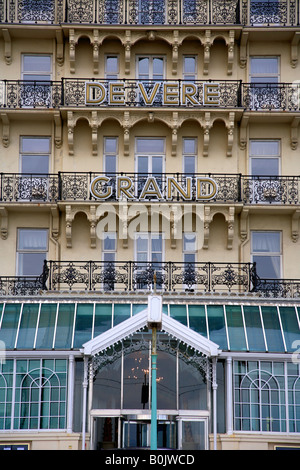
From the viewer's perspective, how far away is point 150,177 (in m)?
31.9

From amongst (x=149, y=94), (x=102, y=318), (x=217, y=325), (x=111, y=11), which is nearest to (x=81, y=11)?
(x=111, y=11)

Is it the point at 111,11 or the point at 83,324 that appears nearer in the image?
the point at 83,324

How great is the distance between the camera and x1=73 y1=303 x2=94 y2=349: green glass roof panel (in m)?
28.6

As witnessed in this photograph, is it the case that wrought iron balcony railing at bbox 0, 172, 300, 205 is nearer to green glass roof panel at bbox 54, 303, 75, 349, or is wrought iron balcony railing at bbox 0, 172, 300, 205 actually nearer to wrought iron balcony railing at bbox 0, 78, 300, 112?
wrought iron balcony railing at bbox 0, 78, 300, 112

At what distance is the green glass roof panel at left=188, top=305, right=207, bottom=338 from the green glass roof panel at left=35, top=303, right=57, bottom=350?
13.6 feet

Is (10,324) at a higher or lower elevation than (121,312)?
lower

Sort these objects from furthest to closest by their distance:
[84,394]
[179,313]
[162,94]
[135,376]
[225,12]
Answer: [225,12] → [162,94] → [179,313] → [135,376] → [84,394]

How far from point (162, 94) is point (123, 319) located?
321 inches

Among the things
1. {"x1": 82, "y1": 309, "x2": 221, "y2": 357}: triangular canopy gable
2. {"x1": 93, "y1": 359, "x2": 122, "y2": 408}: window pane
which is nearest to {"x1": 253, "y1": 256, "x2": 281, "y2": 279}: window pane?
{"x1": 82, "y1": 309, "x2": 221, "y2": 357}: triangular canopy gable

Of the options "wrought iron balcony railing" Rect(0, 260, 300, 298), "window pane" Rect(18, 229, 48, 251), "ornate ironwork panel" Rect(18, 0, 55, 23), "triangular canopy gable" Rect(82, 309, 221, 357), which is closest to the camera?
"triangular canopy gable" Rect(82, 309, 221, 357)

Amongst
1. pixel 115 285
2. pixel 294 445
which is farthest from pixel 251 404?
pixel 115 285

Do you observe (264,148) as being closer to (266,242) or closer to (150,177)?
(266,242)

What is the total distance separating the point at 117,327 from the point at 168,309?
2.38 metres

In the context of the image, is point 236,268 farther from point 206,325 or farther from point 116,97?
point 116,97
